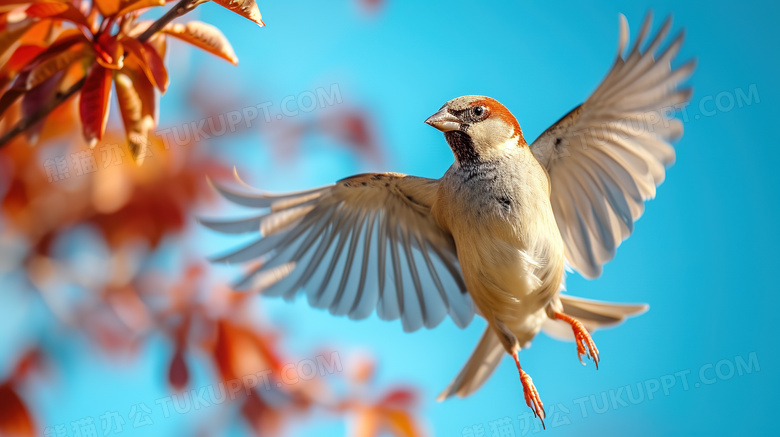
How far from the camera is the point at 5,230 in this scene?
1.53m

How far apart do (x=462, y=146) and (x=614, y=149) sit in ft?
1.48

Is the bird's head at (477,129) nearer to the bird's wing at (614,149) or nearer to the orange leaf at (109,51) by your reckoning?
the bird's wing at (614,149)

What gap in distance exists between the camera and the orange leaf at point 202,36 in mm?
1038

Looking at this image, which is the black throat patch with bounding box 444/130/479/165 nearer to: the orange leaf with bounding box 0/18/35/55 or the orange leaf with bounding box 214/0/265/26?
the orange leaf with bounding box 214/0/265/26

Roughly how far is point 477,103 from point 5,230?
1.18 meters

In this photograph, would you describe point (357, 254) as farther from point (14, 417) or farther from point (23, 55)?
point (23, 55)

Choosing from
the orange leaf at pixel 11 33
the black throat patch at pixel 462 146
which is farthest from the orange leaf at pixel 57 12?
the black throat patch at pixel 462 146

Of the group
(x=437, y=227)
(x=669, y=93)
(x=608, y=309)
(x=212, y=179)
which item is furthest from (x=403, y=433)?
(x=669, y=93)

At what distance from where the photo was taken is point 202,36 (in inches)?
41.1

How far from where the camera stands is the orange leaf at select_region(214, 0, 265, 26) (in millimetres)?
879

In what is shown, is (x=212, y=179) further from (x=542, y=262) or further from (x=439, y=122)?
(x=542, y=262)

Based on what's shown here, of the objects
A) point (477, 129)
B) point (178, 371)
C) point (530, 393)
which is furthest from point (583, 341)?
point (178, 371)

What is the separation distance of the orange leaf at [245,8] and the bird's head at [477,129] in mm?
635

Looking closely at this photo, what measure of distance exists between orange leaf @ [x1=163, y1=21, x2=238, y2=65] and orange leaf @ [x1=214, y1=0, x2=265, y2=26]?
0.52 feet
